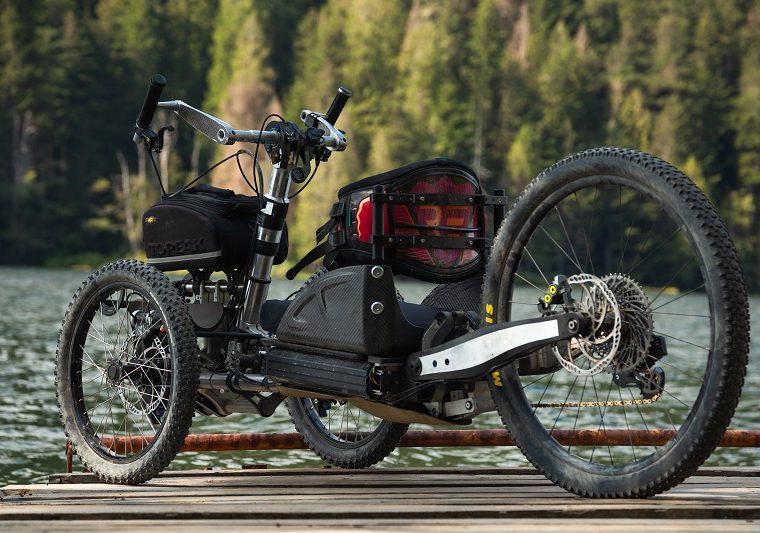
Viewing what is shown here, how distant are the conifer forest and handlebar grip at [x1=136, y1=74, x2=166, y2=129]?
58645 mm

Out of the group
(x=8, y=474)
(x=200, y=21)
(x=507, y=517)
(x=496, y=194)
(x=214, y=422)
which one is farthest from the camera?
(x=200, y=21)

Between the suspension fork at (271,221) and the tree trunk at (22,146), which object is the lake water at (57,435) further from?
the tree trunk at (22,146)

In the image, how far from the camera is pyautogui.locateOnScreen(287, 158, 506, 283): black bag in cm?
463

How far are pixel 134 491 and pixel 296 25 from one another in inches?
3570

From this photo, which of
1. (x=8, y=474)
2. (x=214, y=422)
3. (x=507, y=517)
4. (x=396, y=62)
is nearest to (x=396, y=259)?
(x=507, y=517)

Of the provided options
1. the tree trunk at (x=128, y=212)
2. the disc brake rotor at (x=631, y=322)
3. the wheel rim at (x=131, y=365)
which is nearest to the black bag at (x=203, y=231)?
the wheel rim at (x=131, y=365)

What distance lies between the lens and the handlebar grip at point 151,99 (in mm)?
5172

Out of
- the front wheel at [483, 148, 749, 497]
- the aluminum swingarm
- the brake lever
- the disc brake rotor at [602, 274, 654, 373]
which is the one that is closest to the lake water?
the brake lever

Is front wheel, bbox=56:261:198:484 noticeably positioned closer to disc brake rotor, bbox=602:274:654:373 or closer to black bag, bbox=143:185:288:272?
black bag, bbox=143:185:288:272

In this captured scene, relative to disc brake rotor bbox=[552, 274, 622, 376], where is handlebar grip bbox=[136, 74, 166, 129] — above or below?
above

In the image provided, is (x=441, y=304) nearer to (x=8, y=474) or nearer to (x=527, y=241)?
(x=527, y=241)

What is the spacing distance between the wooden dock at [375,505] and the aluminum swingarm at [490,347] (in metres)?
0.39

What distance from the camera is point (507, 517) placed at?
3.79 metres

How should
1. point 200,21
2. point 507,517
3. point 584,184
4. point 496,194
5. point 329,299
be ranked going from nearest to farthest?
1. point 507,517
2. point 584,184
3. point 329,299
4. point 496,194
5. point 200,21
